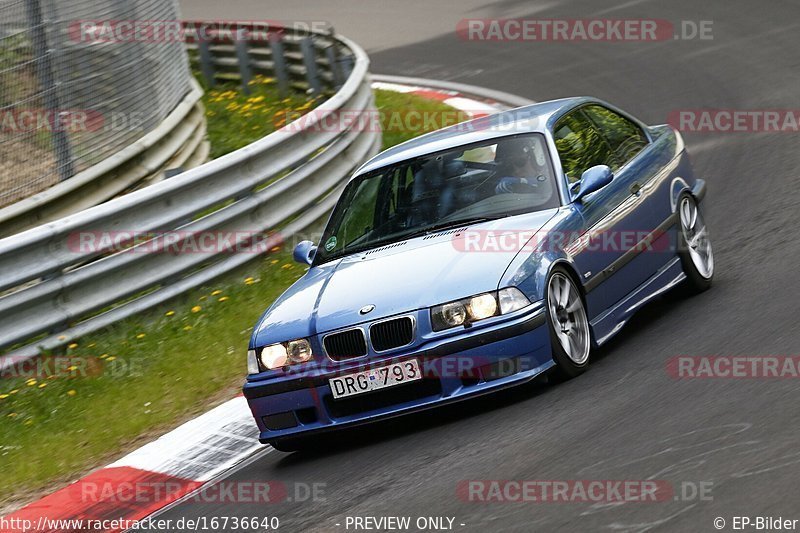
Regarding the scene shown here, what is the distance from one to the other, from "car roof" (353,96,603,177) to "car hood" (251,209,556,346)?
2.41 ft

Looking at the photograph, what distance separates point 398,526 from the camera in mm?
5320

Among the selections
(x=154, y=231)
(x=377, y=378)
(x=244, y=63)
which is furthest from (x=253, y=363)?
(x=244, y=63)

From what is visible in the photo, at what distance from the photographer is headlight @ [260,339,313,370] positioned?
6.78 metres

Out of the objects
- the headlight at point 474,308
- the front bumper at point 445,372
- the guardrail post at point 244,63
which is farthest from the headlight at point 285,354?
the guardrail post at point 244,63

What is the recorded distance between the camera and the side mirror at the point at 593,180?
746cm

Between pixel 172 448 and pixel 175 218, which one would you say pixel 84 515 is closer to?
pixel 172 448

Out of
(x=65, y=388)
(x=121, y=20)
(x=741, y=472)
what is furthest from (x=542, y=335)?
(x=121, y=20)

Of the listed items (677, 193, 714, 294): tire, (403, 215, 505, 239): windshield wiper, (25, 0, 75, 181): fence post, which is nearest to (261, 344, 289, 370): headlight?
(403, 215, 505, 239): windshield wiper

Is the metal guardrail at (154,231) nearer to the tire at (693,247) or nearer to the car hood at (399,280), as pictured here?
the car hood at (399,280)

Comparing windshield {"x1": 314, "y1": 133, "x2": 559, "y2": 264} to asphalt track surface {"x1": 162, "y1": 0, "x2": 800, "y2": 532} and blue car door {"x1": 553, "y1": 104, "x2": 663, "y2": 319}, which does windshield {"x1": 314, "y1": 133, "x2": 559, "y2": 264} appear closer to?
blue car door {"x1": 553, "y1": 104, "x2": 663, "y2": 319}

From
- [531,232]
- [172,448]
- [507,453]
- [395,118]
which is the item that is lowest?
[395,118]

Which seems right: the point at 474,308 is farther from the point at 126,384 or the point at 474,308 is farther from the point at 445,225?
the point at 126,384

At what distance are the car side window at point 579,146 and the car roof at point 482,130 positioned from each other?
0.08 metres

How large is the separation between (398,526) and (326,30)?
39.9ft
